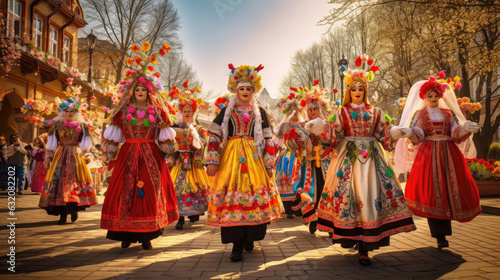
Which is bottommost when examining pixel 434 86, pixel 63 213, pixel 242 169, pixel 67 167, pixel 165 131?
pixel 63 213

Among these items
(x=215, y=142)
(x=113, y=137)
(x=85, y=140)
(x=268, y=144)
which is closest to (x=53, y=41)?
(x=85, y=140)

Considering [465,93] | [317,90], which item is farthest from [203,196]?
[465,93]

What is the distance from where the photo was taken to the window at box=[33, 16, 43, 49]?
18422mm

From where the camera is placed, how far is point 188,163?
7.67 m

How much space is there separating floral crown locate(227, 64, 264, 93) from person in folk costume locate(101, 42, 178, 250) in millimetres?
1098

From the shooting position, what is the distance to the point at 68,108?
7707 mm

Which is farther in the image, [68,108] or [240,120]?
[68,108]

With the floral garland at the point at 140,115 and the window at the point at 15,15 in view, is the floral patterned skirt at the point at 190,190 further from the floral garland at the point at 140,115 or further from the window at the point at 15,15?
the window at the point at 15,15

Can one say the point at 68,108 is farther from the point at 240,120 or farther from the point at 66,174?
the point at 240,120

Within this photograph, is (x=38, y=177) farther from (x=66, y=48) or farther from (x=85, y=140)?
(x=66, y=48)

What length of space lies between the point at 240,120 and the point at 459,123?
11.9 ft

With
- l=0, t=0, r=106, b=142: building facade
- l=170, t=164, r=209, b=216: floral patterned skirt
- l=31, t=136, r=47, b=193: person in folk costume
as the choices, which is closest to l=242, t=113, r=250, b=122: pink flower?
l=170, t=164, r=209, b=216: floral patterned skirt

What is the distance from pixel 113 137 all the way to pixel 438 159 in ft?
16.4

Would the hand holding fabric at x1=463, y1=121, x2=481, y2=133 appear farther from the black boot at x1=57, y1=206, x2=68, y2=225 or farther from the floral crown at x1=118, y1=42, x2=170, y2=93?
the black boot at x1=57, y1=206, x2=68, y2=225
